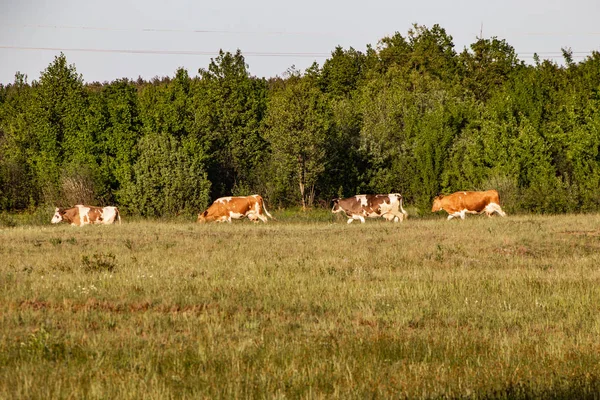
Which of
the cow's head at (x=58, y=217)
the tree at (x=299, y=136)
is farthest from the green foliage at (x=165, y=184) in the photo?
the cow's head at (x=58, y=217)

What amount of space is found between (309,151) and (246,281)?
39.8m

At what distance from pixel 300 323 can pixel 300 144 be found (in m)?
43.8

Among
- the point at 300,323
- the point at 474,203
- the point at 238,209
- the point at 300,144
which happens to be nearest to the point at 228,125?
the point at 300,144

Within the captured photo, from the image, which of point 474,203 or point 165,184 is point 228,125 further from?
point 474,203

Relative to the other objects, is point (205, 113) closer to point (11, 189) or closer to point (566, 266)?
point (11, 189)

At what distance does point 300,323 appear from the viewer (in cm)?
1179

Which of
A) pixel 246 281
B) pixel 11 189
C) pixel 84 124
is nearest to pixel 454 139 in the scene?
pixel 84 124

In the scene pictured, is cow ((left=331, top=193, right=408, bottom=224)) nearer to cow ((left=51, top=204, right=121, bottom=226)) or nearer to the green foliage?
the green foliage

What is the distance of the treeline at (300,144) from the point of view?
51.8m

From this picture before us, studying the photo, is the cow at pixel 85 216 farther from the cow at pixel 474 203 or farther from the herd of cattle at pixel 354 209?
the cow at pixel 474 203

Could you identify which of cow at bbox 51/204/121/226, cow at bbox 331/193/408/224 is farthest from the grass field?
cow at bbox 331/193/408/224

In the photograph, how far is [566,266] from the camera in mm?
19172

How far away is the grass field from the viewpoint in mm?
8422

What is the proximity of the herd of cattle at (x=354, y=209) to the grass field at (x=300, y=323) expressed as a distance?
19.6 metres
